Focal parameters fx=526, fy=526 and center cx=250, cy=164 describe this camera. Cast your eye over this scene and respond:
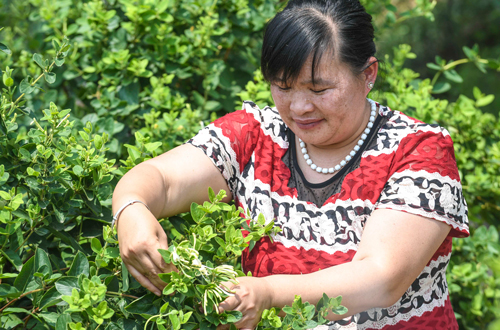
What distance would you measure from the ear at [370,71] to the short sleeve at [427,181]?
0.69 ft

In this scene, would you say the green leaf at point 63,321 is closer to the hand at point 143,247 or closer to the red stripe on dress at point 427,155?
the hand at point 143,247

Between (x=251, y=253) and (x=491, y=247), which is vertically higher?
(x=251, y=253)

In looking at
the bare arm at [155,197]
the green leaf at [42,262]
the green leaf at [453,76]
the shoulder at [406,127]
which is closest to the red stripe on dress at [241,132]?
the bare arm at [155,197]

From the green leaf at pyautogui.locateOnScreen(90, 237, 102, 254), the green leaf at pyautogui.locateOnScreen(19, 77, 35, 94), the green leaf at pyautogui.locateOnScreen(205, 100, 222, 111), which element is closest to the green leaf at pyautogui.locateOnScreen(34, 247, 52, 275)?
the green leaf at pyautogui.locateOnScreen(90, 237, 102, 254)

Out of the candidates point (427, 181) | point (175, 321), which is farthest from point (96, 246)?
point (427, 181)

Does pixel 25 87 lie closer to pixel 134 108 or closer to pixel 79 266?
pixel 79 266

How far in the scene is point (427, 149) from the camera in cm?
155

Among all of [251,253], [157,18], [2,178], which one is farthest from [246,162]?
[157,18]

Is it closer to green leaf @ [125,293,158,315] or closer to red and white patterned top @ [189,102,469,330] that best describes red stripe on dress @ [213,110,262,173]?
red and white patterned top @ [189,102,469,330]

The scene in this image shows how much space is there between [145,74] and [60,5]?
0.62 m

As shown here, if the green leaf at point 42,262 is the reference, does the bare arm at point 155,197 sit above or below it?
above

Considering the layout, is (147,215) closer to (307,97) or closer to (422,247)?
(307,97)

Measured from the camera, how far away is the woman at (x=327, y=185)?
137 cm

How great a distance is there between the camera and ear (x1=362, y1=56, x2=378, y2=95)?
1.62 m
